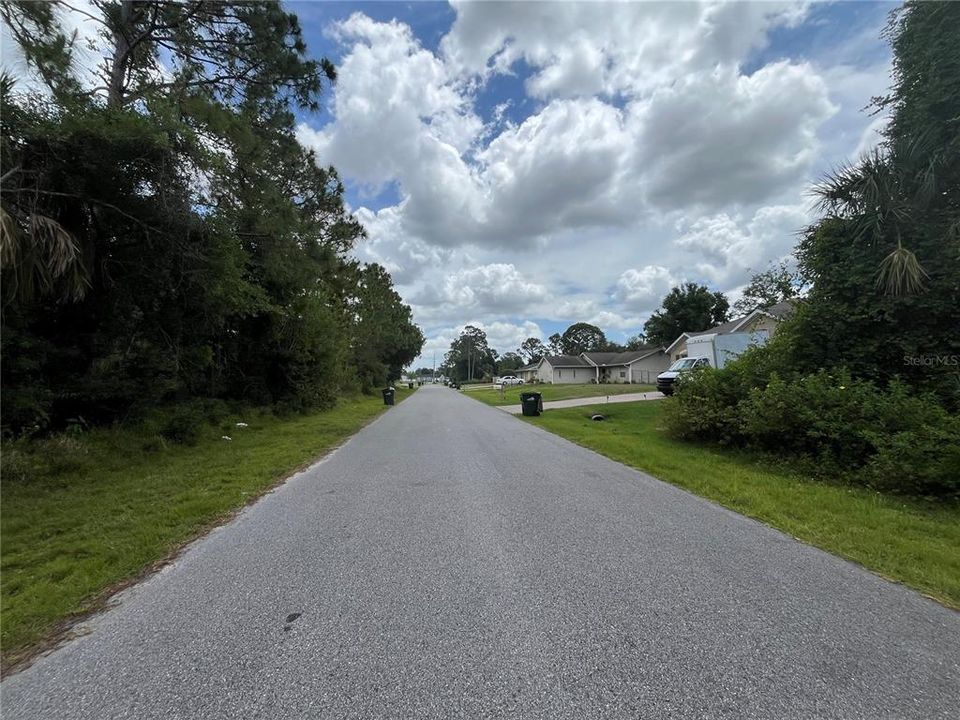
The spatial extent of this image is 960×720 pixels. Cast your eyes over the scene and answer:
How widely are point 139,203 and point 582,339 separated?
100.0m

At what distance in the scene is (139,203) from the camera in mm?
7875

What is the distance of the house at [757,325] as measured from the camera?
12913 mm

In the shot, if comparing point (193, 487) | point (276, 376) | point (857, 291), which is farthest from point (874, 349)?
point (276, 376)

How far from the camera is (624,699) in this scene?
2.14 metres

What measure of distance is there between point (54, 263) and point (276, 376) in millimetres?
11199

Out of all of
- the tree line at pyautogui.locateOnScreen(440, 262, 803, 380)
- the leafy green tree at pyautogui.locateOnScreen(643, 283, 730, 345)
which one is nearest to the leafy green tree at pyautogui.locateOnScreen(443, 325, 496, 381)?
the tree line at pyautogui.locateOnScreen(440, 262, 803, 380)

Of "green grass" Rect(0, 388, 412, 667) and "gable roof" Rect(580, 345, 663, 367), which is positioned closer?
"green grass" Rect(0, 388, 412, 667)

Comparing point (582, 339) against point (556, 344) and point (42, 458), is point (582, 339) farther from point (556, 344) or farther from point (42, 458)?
point (42, 458)

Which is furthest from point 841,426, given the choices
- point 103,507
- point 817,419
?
point 103,507

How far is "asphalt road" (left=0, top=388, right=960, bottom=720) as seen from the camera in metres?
2.15

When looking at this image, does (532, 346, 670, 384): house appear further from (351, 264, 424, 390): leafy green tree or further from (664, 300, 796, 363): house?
(351, 264, 424, 390): leafy green tree

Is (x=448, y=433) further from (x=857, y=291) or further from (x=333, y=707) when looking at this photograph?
(x=333, y=707)

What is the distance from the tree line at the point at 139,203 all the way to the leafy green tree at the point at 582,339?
305 ft

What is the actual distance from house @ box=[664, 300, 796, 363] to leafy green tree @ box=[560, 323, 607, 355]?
54.5 metres
